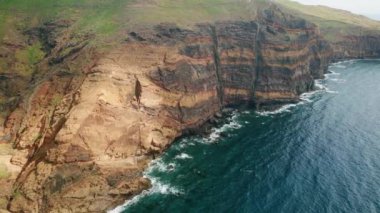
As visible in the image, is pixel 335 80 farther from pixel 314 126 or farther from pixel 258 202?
pixel 258 202

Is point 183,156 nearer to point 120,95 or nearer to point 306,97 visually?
point 120,95

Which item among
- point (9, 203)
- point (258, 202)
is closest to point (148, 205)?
point (258, 202)

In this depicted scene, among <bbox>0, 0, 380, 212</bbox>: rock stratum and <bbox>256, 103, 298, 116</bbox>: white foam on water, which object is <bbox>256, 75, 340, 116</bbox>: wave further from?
<bbox>0, 0, 380, 212</bbox>: rock stratum

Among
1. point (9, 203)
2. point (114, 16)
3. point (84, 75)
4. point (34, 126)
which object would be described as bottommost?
point (9, 203)

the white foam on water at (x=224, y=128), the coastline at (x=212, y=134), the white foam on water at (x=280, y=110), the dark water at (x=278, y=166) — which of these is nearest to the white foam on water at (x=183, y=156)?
the dark water at (x=278, y=166)

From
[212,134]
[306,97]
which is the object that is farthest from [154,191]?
[306,97]
